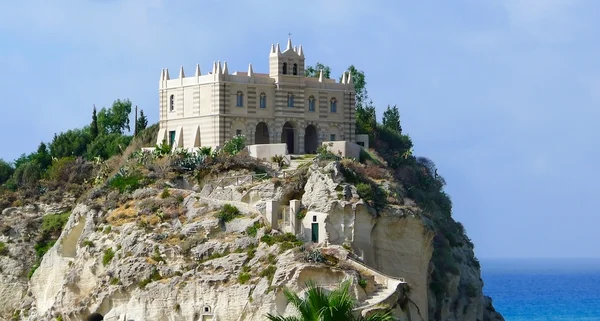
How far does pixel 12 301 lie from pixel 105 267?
10922 mm

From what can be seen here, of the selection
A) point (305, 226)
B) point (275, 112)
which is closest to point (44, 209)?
point (275, 112)

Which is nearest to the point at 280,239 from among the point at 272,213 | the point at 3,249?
the point at 272,213

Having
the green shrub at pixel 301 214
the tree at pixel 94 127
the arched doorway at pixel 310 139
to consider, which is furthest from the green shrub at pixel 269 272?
the tree at pixel 94 127

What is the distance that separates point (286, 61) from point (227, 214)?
15.9m

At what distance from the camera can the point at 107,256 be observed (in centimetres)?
8325

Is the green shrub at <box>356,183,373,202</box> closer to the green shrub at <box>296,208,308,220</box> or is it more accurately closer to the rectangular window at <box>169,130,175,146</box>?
the green shrub at <box>296,208,308,220</box>

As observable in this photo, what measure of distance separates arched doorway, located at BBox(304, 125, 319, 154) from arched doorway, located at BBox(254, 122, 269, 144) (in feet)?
7.49

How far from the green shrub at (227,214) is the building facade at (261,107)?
446 inches

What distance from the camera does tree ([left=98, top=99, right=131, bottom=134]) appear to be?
11156 cm

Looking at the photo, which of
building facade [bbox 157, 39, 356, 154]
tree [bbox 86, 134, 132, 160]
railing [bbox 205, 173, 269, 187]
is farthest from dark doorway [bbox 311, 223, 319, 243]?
tree [bbox 86, 134, 132, 160]

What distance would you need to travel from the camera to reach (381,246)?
82250mm

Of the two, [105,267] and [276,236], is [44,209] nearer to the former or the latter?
[105,267]

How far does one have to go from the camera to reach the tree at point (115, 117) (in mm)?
111562

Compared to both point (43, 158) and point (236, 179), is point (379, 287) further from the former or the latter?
point (43, 158)
